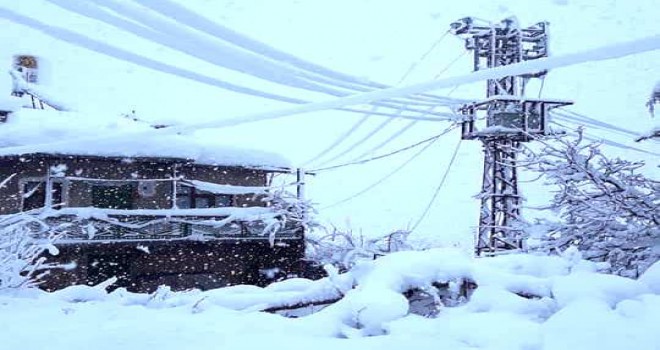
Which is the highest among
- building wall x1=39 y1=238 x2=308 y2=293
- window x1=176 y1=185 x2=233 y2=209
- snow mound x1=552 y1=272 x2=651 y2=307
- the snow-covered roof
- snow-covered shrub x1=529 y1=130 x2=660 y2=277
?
the snow-covered roof

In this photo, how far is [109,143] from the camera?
51.5 ft

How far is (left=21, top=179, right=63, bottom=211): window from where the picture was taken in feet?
59.0

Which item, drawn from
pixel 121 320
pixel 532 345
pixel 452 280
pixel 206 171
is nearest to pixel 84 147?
pixel 206 171

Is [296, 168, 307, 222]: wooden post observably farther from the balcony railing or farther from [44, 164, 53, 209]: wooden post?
[44, 164, 53, 209]: wooden post

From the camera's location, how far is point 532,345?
3.72 m

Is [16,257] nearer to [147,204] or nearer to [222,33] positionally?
[222,33]

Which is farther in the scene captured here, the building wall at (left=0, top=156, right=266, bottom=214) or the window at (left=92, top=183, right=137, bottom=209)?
the window at (left=92, top=183, right=137, bottom=209)

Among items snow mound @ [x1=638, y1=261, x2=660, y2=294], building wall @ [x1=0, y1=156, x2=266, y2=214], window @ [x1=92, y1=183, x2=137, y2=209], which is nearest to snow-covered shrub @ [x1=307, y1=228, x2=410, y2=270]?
building wall @ [x1=0, y1=156, x2=266, y2=214]

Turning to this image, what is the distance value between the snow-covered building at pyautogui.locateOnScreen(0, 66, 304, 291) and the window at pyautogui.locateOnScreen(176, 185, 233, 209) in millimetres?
35

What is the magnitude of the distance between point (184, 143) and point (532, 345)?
16.5m

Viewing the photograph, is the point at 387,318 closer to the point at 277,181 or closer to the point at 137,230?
the point at 137,230

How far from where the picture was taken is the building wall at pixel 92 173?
1778cm

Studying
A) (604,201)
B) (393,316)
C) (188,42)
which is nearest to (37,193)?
(188,42)

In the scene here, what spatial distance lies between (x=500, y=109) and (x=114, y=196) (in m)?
11.9
